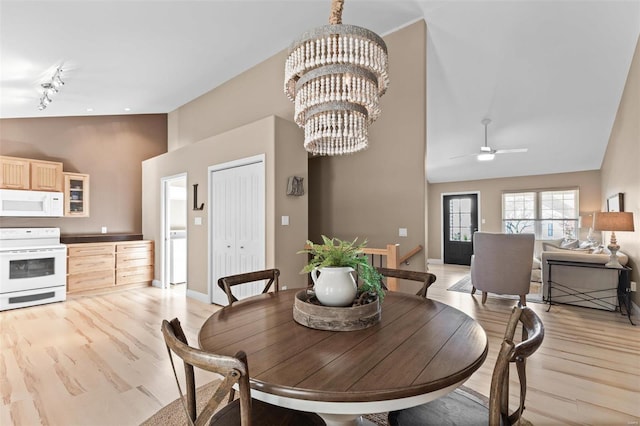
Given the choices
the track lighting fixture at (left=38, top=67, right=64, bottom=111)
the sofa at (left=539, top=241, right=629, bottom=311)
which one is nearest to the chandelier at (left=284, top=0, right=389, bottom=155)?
the track lighting fixture at (left=38, top=67, right=64, bottom=111)

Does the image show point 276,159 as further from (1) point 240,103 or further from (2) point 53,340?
(2) point 53,340

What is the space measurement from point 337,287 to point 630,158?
5.01 m

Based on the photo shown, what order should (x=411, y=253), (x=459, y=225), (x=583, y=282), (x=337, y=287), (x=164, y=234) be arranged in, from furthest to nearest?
(x=459, y=225) → (x=164, y=234) → (x=583, y=282) → (x=411, y=253) → (x=337, y=287)

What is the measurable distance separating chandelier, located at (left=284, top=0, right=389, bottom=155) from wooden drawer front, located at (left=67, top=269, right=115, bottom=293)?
4.89 m

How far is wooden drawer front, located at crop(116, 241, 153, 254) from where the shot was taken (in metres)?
5.45

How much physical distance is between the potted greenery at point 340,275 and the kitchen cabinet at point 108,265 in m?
5.11

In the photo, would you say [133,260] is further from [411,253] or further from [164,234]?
[411,253]

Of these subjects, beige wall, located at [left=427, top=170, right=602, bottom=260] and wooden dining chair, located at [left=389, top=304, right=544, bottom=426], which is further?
beige wall, located at [left=427, top=170, right=602, bottom=260]

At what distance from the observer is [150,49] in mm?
3854

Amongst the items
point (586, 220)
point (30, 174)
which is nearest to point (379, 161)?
point (30, 174)

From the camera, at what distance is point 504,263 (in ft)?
14.0

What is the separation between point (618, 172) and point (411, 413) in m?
5.89

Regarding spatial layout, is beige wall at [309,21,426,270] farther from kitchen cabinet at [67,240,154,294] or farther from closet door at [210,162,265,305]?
kitchen cabinet at [67,240,154,294]

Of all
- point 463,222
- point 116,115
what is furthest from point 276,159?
point 463,222
